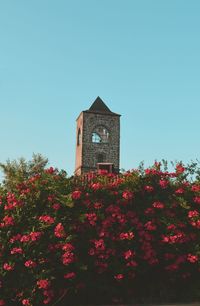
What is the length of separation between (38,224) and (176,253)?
2.44 meters

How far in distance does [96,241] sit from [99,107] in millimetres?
45884

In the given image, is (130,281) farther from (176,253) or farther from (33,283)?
(33,283)

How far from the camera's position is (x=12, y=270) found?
6379 mm

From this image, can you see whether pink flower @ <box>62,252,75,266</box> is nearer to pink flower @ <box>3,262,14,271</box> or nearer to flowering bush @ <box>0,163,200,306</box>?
flowering bush @ <box>0,163,200,306</box>

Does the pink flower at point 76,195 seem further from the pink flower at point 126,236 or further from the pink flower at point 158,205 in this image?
the pink flower at point 158,205

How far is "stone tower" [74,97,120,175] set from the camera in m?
46.7

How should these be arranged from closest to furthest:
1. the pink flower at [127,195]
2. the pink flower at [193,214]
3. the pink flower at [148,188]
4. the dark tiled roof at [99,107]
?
the pink flower at [127,195] < the pink flower at [193,214] < the pink flower at [148,188] < the dark tiled roof at [99,107]

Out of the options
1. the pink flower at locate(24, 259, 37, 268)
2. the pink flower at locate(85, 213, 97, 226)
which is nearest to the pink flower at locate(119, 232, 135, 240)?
the pink flower at locate(85, 213, 97, 226)

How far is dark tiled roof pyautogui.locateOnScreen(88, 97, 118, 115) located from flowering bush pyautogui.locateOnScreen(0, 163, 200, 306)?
42.5m

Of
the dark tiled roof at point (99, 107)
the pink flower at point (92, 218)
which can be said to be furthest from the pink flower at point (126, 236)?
the dark tiled roof at point (99, 107)

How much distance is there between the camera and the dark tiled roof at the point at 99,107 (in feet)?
165

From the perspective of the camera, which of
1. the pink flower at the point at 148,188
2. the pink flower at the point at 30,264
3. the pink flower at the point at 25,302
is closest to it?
the pink flower at the point at 25,302

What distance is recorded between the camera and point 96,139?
47969mm

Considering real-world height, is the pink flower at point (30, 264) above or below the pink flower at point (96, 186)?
below
